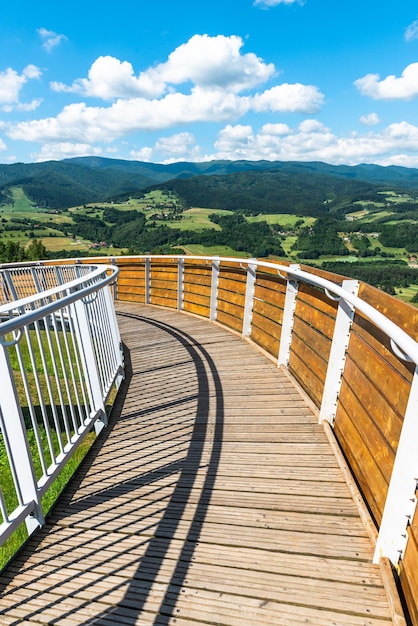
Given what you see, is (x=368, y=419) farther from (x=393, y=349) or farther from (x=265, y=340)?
(x=265, y=340)

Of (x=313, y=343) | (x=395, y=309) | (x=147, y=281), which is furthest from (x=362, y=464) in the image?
(x=147, y=281)

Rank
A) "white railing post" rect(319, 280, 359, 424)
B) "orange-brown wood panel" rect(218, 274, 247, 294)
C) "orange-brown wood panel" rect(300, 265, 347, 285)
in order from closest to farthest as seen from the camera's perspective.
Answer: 1. "white railing post" rect(319, 280, 359, 424)
2. "orange-brown wood panel" rect(300, 265, 347, 285)
3. "orange-brown wood panel" rect(218, 274, 247, 294)

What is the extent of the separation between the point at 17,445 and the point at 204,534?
4.20 ft

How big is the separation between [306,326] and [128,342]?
3.64 metres

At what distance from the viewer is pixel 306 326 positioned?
164 inches

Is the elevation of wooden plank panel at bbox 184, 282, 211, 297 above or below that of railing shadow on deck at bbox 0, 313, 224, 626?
below

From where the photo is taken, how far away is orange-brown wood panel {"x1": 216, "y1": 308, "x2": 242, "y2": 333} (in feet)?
22.4

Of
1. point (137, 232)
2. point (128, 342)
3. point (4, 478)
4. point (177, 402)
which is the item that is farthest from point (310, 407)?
point (137, 232)

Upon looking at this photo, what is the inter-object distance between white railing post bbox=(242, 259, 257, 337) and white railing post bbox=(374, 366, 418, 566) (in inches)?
156

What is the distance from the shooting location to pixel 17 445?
2.20 metres

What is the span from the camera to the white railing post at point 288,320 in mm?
4551

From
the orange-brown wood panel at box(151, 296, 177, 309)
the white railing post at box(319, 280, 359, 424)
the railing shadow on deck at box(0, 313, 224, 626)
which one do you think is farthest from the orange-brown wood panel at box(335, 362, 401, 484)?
the orange-brown wood panel at box(151, 296, 177, 309)

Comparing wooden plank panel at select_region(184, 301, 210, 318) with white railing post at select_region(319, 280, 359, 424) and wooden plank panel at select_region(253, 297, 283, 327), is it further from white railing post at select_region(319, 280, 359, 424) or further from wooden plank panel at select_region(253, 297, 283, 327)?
white railing post at select_region(319, 280, 359, 424)

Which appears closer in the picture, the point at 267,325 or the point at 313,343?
the point at 313,343
